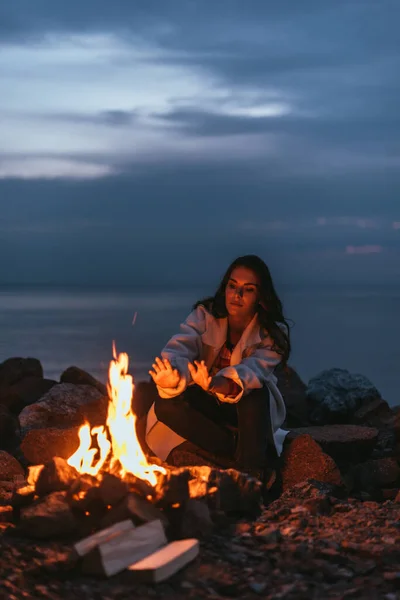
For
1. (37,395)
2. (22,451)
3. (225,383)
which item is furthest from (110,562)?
(37,395)

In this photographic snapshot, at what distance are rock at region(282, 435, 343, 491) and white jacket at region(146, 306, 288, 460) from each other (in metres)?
A: 0.12

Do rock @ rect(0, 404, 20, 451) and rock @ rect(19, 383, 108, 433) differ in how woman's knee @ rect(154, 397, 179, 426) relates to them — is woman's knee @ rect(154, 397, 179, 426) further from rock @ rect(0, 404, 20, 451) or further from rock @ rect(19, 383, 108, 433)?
rock @ rect(0, 404, 20, 451)

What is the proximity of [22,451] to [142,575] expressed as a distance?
3619mm

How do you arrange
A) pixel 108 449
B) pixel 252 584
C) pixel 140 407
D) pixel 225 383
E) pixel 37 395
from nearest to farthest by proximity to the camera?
pixel 252 584, pixel 108 449, pixel 225 383, pixel 140 407, pixel 37 395

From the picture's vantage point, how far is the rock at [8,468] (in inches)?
248

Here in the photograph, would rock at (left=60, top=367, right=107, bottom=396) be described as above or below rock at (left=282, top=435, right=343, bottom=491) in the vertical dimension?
above

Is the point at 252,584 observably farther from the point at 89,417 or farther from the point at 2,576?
the point at 89,417

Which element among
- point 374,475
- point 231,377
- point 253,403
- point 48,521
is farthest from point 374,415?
point 48,521

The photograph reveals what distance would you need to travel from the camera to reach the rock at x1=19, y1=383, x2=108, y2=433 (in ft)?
25.1

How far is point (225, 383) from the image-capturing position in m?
5.83

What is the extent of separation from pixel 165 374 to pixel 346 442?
2147 mm

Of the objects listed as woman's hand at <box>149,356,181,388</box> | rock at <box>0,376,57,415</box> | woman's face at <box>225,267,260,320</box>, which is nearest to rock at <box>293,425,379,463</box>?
woman's face at <box>225,267,260,320</box>

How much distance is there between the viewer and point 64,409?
8117 mm

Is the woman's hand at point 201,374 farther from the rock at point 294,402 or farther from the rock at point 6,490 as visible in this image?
the rock at point 294,402
